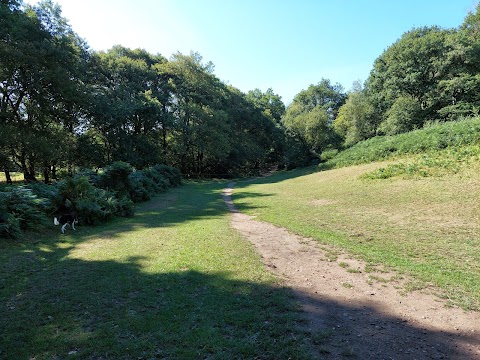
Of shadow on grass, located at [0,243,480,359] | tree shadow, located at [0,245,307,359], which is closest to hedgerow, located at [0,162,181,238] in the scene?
tree shadow, located at [0,245,307,359]

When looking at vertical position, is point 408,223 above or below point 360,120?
below

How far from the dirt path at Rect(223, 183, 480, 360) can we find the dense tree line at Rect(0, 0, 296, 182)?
72.0 feet

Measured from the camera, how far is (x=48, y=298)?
536 cm

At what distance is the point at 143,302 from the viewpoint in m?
5.16

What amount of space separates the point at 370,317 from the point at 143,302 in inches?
151

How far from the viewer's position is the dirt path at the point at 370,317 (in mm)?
3857

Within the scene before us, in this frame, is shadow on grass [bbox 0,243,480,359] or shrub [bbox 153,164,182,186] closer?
shadow on grass [bbox 0,243,480,359]

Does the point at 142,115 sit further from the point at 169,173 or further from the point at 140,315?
the point at 140,315

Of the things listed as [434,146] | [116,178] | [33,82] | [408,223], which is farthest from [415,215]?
[33,82]

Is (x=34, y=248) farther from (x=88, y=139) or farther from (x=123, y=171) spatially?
(x=88, y=139)

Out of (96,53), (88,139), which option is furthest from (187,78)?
(88,139)

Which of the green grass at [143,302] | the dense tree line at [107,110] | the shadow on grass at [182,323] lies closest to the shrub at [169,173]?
the dense tree line at [107,110]

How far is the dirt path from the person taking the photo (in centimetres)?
386

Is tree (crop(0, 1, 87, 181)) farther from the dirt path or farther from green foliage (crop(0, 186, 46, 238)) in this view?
the dirt path
